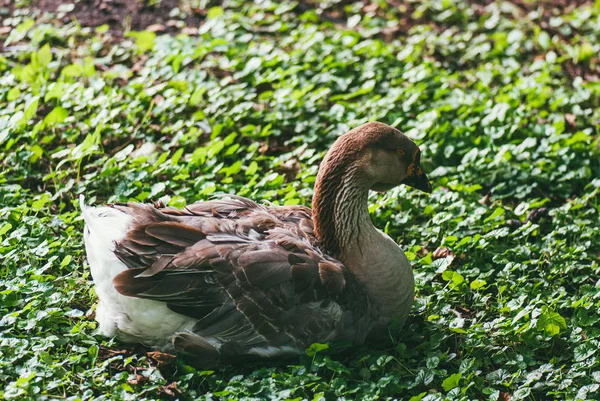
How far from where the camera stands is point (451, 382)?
4.91m

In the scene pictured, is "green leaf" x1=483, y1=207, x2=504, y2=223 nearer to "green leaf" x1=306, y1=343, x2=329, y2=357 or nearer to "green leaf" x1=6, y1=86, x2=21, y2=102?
"green leaf" x1=306, y1=343, x2=329, y2=357

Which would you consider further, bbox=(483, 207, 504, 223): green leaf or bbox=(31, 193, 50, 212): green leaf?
bbox=(483, 207, 504, 223): green leaf

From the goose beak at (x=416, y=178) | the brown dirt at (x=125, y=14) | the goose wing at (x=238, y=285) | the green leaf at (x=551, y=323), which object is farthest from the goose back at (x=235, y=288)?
the brown dirt at (x=125, y=14)

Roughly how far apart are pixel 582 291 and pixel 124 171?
12.2 ft

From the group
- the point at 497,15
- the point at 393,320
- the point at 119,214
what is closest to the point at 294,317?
the point at 393,320

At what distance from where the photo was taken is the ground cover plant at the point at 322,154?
5.03 metres

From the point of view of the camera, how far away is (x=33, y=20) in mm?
9234

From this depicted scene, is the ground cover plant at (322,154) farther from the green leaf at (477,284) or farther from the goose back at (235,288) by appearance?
the goose back at (235,288)

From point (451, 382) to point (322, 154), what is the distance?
2.98 metres

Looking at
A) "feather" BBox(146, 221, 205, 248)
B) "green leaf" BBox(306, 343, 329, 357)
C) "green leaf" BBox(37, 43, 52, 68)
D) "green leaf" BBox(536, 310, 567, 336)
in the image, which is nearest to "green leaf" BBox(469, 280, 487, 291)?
"green leaf" BBox(536, 310, 567, 336)

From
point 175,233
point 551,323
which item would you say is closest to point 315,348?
point 175,233

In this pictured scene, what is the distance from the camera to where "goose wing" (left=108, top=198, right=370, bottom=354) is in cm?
498

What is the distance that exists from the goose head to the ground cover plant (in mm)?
875

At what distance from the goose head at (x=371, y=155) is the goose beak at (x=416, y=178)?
6cm
